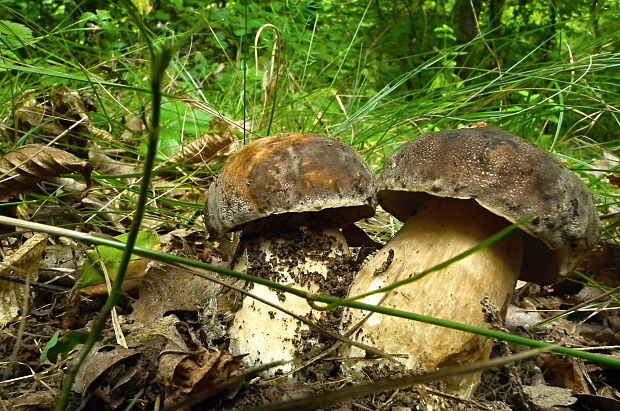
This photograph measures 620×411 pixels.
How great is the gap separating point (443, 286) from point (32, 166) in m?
1.73

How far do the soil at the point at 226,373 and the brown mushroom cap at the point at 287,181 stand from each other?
0.26m

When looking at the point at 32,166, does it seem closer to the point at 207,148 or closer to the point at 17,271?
the point at 17,271

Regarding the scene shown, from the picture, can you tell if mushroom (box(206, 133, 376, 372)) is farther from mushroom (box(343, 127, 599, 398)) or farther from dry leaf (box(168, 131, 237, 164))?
dry leaf (box(168, 131, 237, 164))

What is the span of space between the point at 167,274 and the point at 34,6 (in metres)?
6.15

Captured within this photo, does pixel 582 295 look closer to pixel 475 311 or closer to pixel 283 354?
pixel 475 311

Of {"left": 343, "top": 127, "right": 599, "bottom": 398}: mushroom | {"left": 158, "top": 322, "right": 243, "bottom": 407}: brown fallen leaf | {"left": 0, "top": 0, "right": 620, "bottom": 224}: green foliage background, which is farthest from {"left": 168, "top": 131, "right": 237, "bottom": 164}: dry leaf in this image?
{"left": 158, "top": 322, "right": 243, "bottom": 407}: brown fallen leaf

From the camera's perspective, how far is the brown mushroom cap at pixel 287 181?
181 cm

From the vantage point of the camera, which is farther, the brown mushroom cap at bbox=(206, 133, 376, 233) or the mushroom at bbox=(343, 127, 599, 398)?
the brown mushroom cap at bbox=(206, 133, 376, 233)

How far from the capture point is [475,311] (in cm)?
173

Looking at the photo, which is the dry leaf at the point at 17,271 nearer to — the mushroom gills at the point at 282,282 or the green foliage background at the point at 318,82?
the green foliage background at the point at 318,82

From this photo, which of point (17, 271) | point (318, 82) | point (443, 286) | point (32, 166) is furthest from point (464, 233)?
point (318, 82)

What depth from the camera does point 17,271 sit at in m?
1.92

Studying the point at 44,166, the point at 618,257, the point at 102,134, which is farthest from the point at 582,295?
the point at 102,134

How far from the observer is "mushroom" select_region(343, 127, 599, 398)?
1593 millimetres
